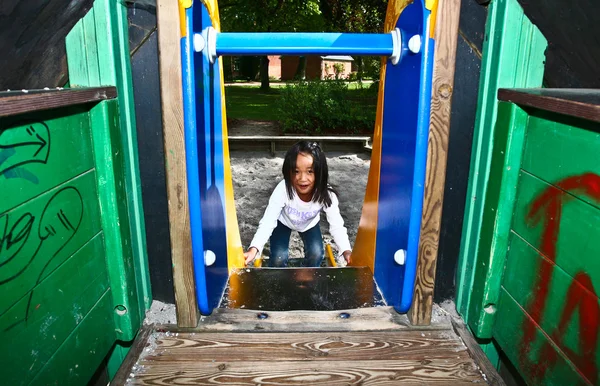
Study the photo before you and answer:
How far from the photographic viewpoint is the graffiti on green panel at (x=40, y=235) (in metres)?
1.17

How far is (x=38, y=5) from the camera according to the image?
1387mm

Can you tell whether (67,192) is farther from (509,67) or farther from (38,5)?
(509,67)

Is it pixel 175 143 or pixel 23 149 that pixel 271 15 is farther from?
pixel 23 149

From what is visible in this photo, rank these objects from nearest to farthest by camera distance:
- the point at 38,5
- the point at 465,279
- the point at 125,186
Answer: the point at 38,5
the point at 125,186
the point at 465,279

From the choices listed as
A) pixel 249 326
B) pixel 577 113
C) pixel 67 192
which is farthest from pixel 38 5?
pixel 577 113

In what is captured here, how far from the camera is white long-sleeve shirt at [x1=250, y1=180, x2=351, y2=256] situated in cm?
285

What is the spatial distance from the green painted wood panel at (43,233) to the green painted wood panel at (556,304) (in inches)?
61.3

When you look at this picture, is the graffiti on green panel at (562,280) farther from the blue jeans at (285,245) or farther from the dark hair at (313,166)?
the blue jeans at (285,245)

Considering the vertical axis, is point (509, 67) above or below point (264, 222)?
above

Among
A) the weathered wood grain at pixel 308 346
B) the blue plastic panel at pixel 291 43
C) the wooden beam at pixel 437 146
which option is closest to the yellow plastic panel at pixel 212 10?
the blue plastic panel at pixel 291 43

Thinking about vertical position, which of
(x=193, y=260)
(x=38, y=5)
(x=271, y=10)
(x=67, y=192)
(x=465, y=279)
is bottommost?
(x=465, y=279)

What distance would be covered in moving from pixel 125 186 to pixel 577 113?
1.53 m

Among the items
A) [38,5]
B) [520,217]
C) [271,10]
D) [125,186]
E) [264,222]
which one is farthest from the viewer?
[271,10]

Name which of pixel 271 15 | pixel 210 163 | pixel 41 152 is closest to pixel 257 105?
pixel 271 15
